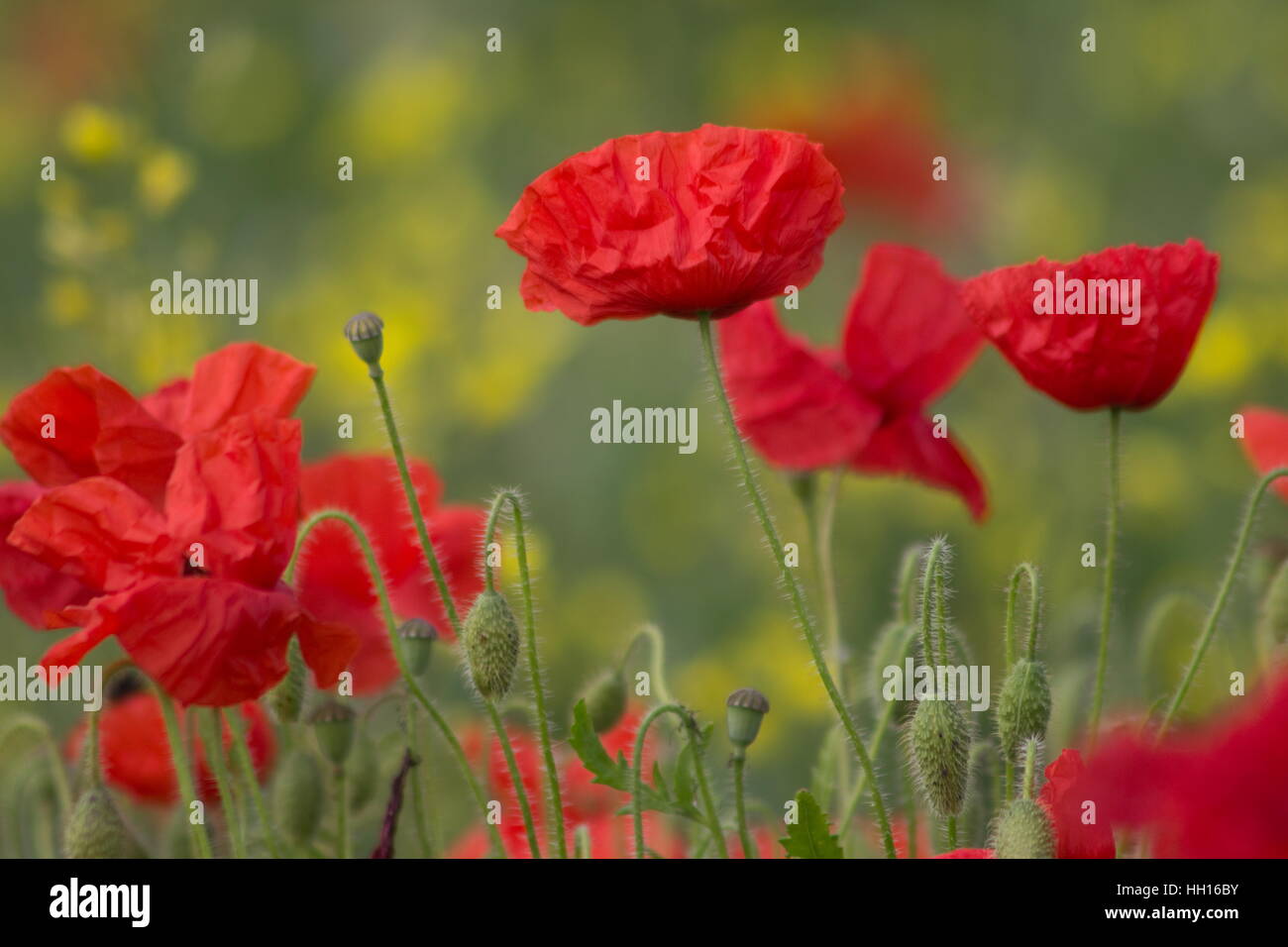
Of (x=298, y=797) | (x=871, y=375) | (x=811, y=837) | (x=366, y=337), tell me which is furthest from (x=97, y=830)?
(x=871, y=375)

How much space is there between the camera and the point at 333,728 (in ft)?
4.15

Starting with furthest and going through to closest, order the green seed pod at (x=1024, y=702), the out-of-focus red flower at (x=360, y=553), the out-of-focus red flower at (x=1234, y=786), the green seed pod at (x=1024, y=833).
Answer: the out-of-focus red flower at (x=360, y=553) → the green seed pod at (x=1024, y=702) → the green seed pod at (x=1024, y=833) → the out-of-focus red flower at (x=1234, y=786)

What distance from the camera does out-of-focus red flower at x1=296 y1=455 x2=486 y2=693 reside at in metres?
1.45

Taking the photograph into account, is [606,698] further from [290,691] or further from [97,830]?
[97,830]

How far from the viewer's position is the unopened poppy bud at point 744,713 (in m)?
1.08

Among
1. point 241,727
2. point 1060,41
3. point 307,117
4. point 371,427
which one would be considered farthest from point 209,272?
point 241,727

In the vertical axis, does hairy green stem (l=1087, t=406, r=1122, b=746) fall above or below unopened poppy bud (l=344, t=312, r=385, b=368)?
below

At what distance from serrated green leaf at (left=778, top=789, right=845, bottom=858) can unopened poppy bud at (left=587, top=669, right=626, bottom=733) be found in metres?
0.33

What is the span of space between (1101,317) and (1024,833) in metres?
0.41

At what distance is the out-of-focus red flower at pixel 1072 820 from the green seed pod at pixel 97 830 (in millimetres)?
595

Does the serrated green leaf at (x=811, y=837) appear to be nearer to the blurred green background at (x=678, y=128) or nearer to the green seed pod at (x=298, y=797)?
the green seed pod at (x=298, y=797)

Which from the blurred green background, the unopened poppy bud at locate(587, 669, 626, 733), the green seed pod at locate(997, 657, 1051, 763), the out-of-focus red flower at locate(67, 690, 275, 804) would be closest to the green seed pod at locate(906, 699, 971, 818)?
the green seed pod at locate(997, 657, 1051, 763)

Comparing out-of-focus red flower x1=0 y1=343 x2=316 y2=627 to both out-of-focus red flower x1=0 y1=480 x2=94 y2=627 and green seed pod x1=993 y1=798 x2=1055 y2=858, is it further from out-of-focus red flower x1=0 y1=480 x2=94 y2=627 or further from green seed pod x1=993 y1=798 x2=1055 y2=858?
green seed pod x1=993 y1=798 x2=1055 y2=858

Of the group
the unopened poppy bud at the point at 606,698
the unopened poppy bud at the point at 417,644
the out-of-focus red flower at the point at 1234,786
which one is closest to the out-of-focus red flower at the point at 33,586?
the unopened poppy bud at the point at 417,644
